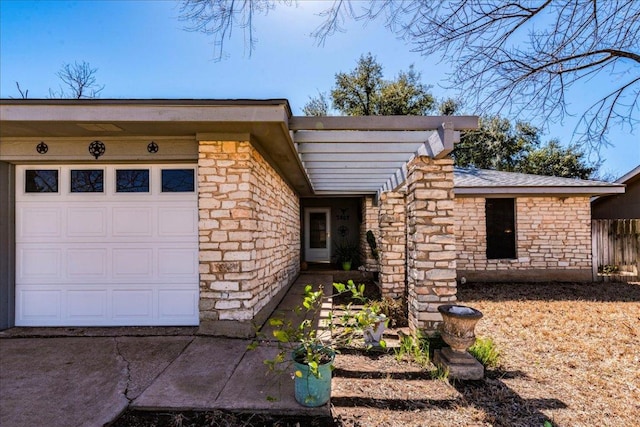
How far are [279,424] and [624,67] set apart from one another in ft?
14.4

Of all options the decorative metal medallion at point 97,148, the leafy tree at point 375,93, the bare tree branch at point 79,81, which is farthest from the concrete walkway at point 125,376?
the leafy tree at point 375,93

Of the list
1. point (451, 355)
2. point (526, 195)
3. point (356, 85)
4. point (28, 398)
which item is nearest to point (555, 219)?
point (526, 195)

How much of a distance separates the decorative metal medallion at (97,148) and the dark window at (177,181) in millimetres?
729

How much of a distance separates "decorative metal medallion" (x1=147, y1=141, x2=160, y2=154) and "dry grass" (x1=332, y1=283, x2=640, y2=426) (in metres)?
3.28

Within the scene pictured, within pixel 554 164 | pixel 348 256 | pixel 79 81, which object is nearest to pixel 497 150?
pixel 554 164

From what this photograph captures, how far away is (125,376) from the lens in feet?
9.99

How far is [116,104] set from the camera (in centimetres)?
340

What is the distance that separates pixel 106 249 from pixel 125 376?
1904mm

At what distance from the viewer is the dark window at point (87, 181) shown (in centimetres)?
435

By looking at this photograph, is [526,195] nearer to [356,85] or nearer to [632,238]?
[632,238]

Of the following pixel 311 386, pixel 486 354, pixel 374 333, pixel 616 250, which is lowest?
pixel 486 354

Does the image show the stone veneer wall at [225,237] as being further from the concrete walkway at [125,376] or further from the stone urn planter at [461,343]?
the stone urn planter at [461,343]

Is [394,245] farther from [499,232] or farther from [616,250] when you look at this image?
[616,250]

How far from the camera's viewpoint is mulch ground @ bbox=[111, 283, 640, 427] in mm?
2619
